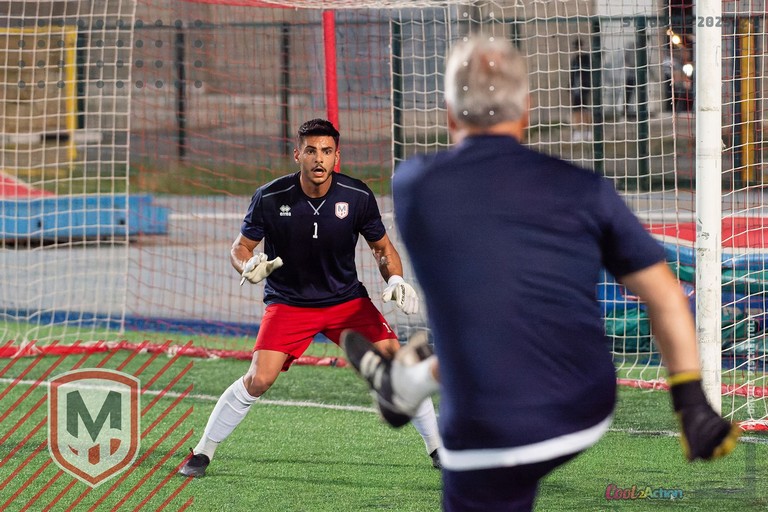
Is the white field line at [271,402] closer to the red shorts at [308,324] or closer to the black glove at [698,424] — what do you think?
the red shorts at [308,324]

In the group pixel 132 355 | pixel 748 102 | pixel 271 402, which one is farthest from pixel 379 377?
pixel 132 355

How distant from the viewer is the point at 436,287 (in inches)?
92.7

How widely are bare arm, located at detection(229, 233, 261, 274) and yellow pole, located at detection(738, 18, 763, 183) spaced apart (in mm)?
3713

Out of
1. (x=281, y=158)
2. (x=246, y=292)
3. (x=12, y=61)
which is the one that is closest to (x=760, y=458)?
(x=246, y=292)

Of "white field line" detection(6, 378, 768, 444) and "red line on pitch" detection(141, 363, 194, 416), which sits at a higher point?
"red line on pitch" detection(141, 363, 194, 416)

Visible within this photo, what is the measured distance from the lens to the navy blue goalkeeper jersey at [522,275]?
7.43 feet

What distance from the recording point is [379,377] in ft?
8.16

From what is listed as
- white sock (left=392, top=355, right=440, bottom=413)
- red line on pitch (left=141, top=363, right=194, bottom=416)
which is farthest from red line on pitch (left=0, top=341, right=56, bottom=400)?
white sock (left=392, top=355, right=440, bottom=413)

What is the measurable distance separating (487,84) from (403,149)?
10.1 metres

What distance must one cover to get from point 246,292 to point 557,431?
9330mm

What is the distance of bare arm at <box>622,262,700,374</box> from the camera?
89.7 inches

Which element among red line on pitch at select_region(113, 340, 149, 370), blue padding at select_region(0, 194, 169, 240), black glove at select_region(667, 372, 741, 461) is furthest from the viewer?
blue padding at select_region(0, 194, 169, 240)

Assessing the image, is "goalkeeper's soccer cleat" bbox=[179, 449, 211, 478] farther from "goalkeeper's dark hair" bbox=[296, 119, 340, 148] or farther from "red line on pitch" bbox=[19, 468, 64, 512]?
"goalkeeper's dark hair" bbox=[296, 119, 340, 148]

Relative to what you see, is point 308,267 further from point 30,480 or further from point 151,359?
point 151,359
